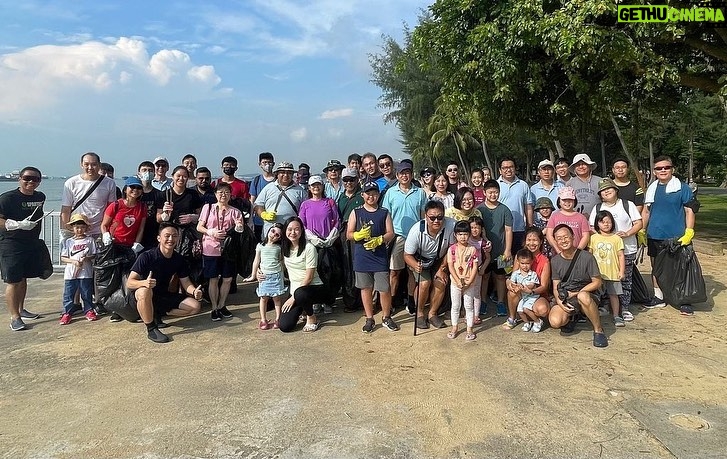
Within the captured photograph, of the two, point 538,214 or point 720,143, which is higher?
point 720,143

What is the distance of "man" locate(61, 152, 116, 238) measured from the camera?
17.8 feet

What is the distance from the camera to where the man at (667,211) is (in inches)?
217

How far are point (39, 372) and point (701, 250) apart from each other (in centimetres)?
1054

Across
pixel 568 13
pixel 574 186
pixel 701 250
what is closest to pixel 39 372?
pixel 574 186

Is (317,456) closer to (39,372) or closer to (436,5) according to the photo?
(39,372)

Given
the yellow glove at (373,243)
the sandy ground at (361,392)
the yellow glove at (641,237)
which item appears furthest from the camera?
the yellow glove at (641,237)

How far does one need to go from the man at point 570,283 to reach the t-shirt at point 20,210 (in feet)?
18.5

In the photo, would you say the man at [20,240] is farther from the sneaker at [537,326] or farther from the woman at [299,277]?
the sneaker at [537,326]

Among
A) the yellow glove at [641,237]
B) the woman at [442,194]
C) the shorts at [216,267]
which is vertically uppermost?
the woman at [442,194]

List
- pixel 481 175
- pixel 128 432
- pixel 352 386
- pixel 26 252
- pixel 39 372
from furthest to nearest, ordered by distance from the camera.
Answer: pixel 481 175, pixel 26 252, pixel 39 372, pixel 352 386, pixel 128 432

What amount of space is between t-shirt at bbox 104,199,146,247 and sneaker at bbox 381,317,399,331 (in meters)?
3.00

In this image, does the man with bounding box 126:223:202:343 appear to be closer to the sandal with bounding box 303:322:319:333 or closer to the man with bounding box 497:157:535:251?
the sandal with bounding box 303:322:319:333

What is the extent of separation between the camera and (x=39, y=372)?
13.4 feet

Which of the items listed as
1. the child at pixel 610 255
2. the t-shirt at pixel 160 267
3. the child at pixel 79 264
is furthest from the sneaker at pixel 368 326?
the child at pixel 79 264
